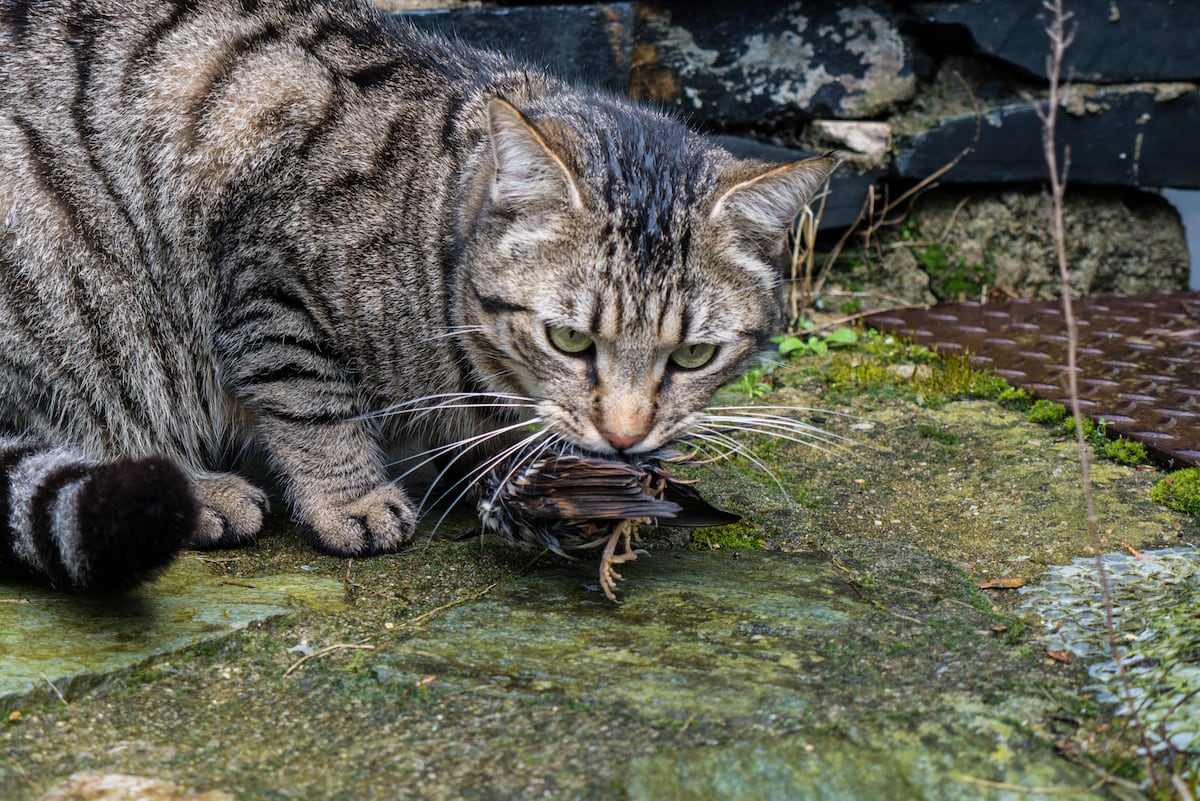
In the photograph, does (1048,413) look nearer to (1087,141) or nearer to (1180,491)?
(1180,491)

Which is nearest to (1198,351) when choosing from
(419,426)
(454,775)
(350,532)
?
(419,426)

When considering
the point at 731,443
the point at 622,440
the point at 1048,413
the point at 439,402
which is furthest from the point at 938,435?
the point at 439,402

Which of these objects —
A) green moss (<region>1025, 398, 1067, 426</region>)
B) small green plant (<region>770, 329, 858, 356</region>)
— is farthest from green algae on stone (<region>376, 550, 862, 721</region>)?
small green plant (<region>770, 329, 858, 356</region>)

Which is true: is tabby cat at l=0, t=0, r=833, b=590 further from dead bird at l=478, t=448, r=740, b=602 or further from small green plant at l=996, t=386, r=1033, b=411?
small green plant at l=996, t=386, r=1033, b=411

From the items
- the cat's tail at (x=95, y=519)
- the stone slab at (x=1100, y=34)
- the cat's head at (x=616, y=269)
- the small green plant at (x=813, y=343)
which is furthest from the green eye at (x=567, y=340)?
the stone slab at (x=1100, y=34)

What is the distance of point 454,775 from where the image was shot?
1639 millimetres

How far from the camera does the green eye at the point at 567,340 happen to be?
2.44 m

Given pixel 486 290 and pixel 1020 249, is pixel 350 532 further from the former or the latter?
pixel 1020 249

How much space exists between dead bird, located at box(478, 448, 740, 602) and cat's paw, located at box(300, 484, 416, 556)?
0.90 feet

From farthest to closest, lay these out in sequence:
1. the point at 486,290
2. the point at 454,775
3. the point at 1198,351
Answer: the point at 1198,351
the point at 486,290
the point at 454,775

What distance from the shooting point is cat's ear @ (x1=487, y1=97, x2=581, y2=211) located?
2.36m

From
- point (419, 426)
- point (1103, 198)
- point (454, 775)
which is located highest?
point (1103, 198)

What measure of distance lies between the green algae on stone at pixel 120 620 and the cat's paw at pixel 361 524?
0.18 meters

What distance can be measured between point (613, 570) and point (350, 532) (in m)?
0.64
